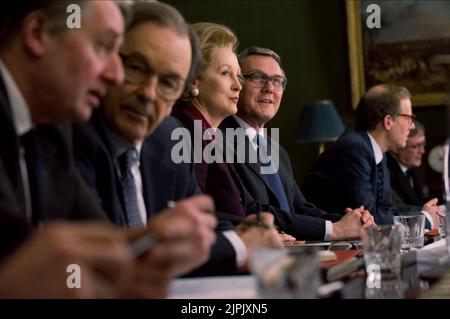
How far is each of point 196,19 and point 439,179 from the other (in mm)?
2806

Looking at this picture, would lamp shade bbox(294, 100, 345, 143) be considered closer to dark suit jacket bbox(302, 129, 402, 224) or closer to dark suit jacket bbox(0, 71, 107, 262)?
dark suit jacket bbox(302, 129, 402, 224)

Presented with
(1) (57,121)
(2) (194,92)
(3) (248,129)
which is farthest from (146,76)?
(3) (248,129)

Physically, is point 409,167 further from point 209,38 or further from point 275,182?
point 209,38

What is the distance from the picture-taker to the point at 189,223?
124 cm

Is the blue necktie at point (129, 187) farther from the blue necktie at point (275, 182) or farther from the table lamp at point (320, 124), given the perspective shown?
the table lamp at point (320, 124)

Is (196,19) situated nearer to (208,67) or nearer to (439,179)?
(439,179)

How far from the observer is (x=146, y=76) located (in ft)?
6.30

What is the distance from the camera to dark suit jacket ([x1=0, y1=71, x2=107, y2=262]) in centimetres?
134

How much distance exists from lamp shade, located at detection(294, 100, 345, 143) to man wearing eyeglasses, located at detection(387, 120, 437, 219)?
1.83 ft

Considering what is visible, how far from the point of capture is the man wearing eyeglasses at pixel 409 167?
5.81 metres

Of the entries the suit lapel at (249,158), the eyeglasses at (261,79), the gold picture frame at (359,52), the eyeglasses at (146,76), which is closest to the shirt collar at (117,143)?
the eyeglasses at (146,76)

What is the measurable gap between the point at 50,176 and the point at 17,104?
0.64ft

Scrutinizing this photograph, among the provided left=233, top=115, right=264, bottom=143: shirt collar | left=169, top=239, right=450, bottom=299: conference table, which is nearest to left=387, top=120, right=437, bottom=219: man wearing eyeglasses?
left=233, top=115, right=264, bottom=143: shirt collar
